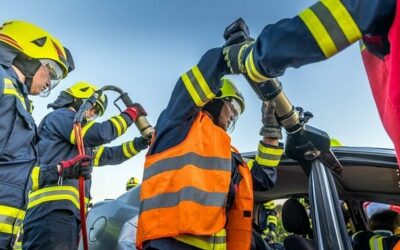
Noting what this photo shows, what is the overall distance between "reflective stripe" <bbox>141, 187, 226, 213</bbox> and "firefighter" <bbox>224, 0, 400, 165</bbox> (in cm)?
72

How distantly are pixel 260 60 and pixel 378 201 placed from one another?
6.98ft

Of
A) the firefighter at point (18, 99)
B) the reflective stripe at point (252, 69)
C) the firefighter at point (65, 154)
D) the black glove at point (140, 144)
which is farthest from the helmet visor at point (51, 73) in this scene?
the reflective stripe at point (252, 69)

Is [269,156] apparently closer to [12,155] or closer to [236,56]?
[236,56]

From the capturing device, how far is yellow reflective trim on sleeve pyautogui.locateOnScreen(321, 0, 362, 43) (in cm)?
132

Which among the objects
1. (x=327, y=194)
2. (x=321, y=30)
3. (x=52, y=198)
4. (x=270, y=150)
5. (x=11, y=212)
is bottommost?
(x=52, y=198)

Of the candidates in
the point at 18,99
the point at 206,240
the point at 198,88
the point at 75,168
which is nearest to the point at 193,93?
the point at 198,88

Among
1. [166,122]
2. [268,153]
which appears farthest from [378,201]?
[166,122]

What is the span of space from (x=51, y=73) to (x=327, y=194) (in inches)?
85.5

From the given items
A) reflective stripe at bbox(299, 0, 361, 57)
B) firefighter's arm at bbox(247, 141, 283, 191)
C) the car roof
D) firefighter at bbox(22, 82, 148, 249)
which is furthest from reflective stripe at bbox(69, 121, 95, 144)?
reflective stripe at bbox(299, 0, 361, 57)

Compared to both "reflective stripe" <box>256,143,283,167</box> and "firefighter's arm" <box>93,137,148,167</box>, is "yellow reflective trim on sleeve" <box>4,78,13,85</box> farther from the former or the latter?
"firefighter's arm" <box>93,137,148,167</box>

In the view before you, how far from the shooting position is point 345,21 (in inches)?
52.7

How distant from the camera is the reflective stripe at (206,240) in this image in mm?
2168

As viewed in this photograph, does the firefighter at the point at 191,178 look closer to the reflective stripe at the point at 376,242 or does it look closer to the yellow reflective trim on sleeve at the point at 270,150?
the yellow reflective trim on sleeve at the point at 270,150

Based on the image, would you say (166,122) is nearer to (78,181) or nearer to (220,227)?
(220,227)
